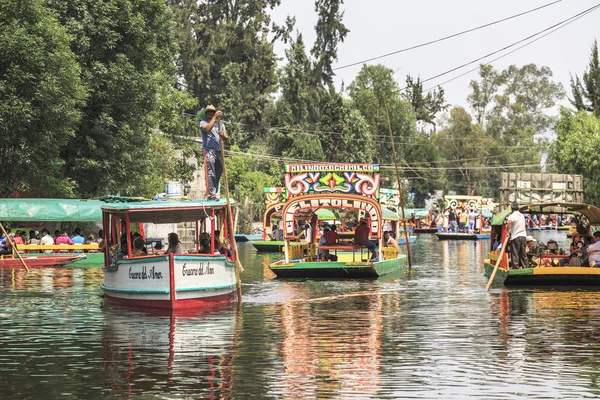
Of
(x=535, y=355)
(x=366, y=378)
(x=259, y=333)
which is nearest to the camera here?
(x=366, y=378)

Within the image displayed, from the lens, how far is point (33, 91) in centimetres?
3753

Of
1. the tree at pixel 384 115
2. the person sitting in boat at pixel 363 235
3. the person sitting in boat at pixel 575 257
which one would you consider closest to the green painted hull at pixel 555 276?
the person sitting in boat at pixel 575 257

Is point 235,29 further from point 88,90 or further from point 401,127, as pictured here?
point 88,90

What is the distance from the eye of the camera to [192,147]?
2448 inches

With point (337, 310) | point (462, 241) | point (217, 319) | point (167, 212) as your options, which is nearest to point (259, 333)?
point (217, 319)

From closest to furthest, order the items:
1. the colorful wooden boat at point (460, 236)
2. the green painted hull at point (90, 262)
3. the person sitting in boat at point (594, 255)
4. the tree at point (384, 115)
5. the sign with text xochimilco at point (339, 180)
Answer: the person sitting in boat at point (594, 255) → the sign with text xochimilco at point (339, 180) → the green painted hull at point (90, 262) → the colorful wooden boat at point (460, 236) → the tree at point (384, 115)

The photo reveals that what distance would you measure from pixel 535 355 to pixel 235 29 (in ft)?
236

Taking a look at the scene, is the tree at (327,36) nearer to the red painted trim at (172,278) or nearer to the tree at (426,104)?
the tree at (426,104)

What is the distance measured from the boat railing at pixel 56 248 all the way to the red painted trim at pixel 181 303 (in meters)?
14.2

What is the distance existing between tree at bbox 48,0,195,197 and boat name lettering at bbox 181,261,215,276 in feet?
70.9

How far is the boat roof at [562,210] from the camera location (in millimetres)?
28250

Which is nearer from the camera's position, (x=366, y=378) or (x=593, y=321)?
(x=366, y=378)

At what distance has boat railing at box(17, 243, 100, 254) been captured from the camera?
37062 millimetres

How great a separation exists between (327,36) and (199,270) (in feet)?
213
